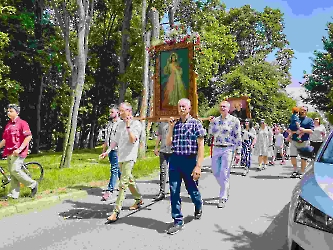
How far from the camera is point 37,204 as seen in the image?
26.1 ft

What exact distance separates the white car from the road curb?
17.0ft

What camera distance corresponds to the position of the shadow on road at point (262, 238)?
17.7ft

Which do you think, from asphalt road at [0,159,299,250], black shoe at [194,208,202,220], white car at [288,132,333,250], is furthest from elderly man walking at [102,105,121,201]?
white car at [288,132,333,250]

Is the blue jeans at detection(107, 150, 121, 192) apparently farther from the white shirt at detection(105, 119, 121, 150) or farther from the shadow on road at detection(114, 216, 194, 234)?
the shadow on road at detection(114, 216, 194, 234)

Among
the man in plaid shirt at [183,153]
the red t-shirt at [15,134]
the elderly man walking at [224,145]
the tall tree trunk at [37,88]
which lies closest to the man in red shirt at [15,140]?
the red t-shirt at [15,134]

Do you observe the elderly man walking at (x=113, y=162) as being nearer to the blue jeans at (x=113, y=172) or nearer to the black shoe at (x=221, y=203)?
the blue jeans at (x=113, y=172)

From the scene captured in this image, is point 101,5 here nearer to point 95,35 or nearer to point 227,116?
point 95,35

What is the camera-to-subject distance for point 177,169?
247 inches

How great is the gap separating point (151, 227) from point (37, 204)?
2.69m

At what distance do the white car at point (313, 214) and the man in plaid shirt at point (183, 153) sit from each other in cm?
238

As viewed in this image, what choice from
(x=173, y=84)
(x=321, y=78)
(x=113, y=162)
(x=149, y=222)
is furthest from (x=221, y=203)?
(x=321, y=78)

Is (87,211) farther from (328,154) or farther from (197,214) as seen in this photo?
(328,154)

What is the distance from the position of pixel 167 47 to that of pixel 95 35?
945 inches

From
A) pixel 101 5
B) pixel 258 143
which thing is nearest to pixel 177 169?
pixel 258 143
